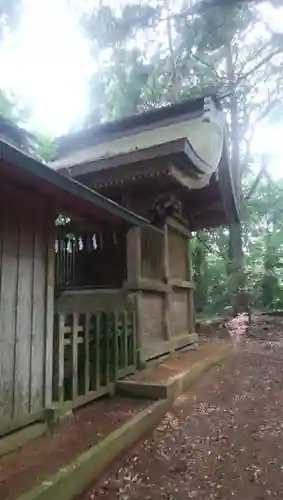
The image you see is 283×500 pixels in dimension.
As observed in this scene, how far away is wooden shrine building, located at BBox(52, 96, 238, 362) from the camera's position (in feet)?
17.8

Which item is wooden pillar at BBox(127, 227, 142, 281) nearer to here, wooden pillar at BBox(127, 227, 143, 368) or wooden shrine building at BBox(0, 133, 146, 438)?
wooden pillar at BBox(127, 227, 143, 368)

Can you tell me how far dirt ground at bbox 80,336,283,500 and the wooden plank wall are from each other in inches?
33.1

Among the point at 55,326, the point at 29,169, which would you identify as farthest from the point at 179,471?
the point at 29,169

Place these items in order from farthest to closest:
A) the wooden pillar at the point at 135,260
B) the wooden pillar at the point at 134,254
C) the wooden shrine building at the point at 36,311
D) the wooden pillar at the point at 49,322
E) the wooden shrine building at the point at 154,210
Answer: the wooden pillar at the point at 134,254
the wooden pillar at the point at 135,260
the wooden shrine building at the point at 154,210
the wooden pillar at the point at 49,322
the wooden shrine building at the point at 36,311

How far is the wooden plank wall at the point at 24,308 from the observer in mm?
3041

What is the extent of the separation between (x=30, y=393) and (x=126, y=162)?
3166mm

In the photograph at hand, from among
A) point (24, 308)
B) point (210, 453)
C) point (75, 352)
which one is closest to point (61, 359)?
point (75, 352)

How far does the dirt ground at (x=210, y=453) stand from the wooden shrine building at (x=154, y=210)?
131 centimetres

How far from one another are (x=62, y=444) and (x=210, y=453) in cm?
123

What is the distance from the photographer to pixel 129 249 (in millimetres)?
5738

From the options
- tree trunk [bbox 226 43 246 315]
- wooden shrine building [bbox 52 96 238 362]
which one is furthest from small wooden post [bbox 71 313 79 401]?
tree trunk [bbox 226 43 246 315]

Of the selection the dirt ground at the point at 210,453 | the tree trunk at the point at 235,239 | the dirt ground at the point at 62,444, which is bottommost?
the dirt ground at the point at 210,453

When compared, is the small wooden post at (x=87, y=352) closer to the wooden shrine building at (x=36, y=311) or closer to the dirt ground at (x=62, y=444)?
the wooden shrine building at (x=36, y=311)

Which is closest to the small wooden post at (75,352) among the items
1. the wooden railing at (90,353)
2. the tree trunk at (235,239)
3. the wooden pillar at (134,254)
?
the wooden railing at (90,353)
